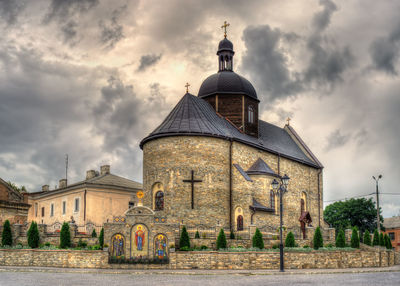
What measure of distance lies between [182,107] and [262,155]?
24.9 ft

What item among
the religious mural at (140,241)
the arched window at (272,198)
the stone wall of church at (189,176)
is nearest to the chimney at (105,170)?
the stone wall of church at (189,176)

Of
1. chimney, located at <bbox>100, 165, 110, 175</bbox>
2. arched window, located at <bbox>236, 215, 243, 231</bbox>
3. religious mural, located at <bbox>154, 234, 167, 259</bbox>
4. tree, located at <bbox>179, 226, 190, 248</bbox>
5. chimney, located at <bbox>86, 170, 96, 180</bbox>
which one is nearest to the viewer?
religious mural, located at <bbox>154, 234, 167, 259</bbox>

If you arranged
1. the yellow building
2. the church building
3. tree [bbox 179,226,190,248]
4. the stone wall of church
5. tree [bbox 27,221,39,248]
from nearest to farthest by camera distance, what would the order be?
1. the church building
2. tree [bbox 179,226,190,248]
3. tree [bbox 27,221,39,248]
4. the stone wall of church
5. the yellow building

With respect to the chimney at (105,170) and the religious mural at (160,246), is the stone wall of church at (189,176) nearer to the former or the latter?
the religious mural at (160,246)

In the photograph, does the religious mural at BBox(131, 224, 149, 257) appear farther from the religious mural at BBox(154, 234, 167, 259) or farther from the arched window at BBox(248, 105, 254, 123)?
the arched window at BBox(248, 105, 254, 123)

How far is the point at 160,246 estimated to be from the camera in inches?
1079

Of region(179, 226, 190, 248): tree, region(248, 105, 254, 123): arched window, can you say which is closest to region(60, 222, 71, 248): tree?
region(179, 226, 190, 248): tree

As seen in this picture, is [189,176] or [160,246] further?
[189,176]

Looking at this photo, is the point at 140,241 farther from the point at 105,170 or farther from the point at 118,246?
the point at 105,170

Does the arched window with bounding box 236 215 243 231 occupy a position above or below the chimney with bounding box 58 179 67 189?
below

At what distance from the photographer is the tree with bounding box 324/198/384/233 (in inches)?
2552

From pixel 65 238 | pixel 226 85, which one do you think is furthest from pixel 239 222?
pixel 226 85

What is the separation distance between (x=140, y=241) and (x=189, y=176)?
7375 millimetres

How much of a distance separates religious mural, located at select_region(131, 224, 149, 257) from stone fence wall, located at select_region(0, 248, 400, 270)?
0.71 m
